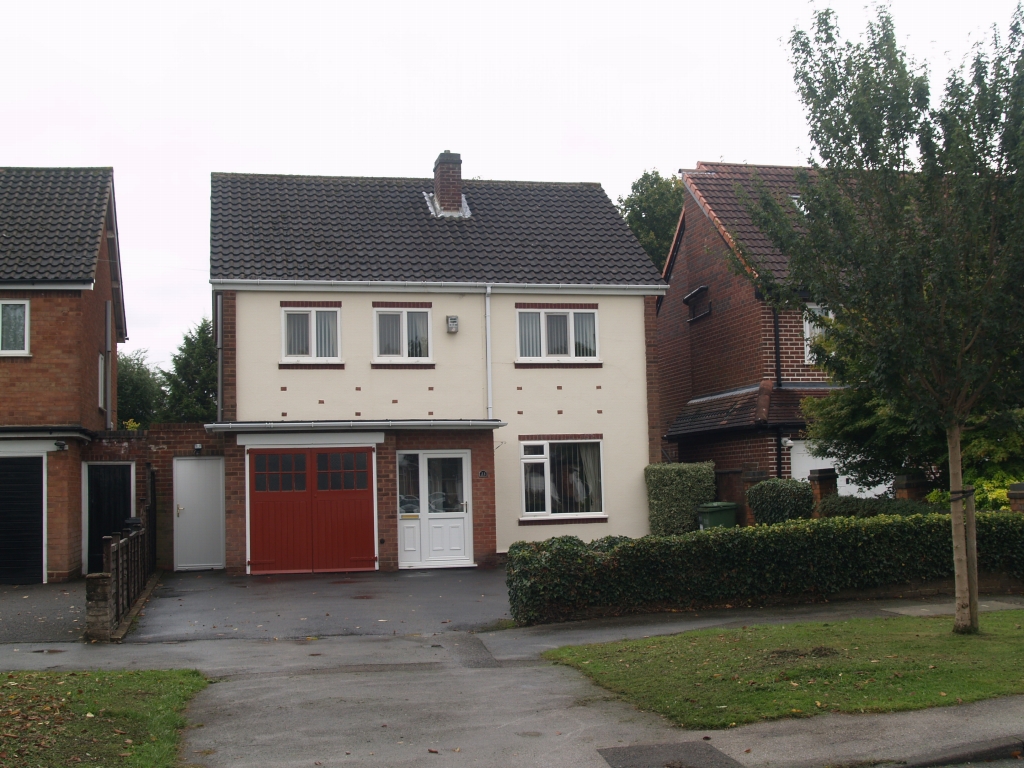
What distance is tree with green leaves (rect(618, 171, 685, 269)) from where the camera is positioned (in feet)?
140

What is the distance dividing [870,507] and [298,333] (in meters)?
11.7

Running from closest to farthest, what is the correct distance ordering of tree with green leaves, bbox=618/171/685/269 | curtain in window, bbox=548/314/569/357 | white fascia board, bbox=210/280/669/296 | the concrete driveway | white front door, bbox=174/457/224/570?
the concrete driveway < white fascia board, bbox=210/280/669/296 < white front door, bbox=174/457/224/570 < curtain in window, bbox=548/314/569/357 < tree with green leaves, bbox=618/171/685/269

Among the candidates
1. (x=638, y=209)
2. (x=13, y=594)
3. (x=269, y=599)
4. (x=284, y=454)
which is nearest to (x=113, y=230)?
(x=284, y=454)

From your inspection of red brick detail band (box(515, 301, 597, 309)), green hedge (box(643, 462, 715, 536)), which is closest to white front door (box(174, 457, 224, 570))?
red brick detail band (box(515, 301, 597, 309))

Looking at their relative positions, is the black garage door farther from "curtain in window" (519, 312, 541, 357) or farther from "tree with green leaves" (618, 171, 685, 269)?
"tree with green leaves" (618, 171, 685, 269)

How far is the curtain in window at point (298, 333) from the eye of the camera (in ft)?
69.4

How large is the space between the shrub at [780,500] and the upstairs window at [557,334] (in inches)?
190

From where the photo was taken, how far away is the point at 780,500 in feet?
62.6

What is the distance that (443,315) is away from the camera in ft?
71.7

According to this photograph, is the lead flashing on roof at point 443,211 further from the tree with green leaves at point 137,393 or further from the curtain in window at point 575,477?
the tree with green leaves at point 137,393

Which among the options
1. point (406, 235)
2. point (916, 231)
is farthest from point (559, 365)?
point (916, 231)

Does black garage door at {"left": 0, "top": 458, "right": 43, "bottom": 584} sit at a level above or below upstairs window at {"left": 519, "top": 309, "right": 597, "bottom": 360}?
below

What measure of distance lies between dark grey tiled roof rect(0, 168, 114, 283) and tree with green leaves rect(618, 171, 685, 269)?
2457 centimetres

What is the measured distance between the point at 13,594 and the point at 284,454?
17.3ft
